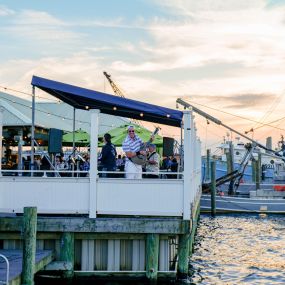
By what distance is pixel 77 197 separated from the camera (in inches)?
572

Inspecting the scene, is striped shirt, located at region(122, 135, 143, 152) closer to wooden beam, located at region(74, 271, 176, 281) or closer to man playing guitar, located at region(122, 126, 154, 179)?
man playing guitar, located at region(122, 126, 154, 179)

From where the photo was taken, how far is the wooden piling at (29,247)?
464 inches

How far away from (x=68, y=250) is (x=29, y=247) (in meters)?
2.51

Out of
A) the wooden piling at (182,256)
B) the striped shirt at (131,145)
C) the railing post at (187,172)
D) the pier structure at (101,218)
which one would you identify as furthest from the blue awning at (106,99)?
the wooden piling at (182,256)

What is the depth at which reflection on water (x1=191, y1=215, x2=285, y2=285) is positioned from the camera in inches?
688

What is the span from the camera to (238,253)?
21672 mm

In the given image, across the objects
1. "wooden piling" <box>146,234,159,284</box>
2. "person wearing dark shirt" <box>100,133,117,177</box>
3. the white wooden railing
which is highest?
"person wearing dark shirt" <box>100,133,117,177</box>

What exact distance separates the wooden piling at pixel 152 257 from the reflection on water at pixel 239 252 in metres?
2.33

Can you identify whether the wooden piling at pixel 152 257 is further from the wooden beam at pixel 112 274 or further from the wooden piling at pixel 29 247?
the wooden piling at pixel 29 247

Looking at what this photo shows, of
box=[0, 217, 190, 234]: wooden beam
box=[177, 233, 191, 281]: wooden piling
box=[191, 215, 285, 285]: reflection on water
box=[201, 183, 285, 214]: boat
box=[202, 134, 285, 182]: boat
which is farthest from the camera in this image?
box=[202, 134, 285, 182]: boat

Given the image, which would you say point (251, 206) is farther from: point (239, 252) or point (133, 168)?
point (133, 168)

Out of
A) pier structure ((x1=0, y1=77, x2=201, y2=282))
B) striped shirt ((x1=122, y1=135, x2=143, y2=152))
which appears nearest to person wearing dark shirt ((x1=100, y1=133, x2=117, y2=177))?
striped shirt ((x1=122, y1=135, x2=143, y2=152))

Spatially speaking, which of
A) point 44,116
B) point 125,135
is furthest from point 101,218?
point 44,116

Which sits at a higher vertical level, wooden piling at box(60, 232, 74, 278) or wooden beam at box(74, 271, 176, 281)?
wooden piling at box(60, 232, 74, 278)
